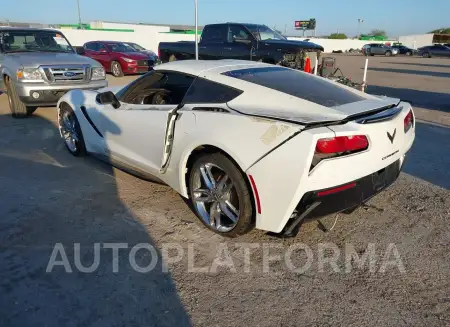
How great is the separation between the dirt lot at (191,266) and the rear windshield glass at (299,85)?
1151 millimetres

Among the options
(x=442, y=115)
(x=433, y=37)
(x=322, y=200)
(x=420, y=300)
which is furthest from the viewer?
(x=433, y=37)

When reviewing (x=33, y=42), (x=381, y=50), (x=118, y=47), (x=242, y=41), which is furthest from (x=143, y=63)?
(x=381, y=50)

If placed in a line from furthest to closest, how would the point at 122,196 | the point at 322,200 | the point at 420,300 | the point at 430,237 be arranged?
the point at 122,196, the point at 430,237, the point at 322,200, the point at 420,300

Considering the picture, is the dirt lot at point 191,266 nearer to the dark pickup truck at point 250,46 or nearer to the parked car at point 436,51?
the dark pickup truck at point 250,46

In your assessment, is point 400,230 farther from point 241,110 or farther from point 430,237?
point 241,110

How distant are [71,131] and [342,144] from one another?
3.94 metres

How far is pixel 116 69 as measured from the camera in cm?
1605

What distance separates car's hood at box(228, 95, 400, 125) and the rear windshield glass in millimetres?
121

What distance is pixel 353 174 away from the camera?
2557 mm

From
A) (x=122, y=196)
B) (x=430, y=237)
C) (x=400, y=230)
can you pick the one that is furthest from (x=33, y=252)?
(x=430, y=237)

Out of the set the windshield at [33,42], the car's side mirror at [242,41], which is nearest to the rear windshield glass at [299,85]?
the windshield at [33,42]

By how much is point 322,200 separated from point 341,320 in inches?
31.0

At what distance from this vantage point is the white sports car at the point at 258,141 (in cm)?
248

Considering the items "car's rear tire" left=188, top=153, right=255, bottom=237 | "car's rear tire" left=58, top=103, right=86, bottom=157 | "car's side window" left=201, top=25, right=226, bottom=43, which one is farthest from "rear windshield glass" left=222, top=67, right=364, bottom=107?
"car's side window" left=201, top=25, right=226, bottom=43
